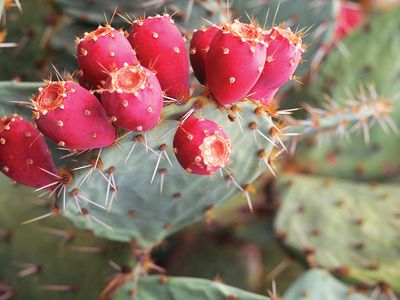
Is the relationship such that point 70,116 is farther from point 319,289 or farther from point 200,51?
point 319,289

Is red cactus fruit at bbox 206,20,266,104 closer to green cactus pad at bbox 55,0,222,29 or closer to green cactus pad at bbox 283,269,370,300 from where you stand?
green cactus pad at bbox 55,0,222,29

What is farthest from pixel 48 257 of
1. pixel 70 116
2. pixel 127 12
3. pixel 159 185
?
pixel 70 116

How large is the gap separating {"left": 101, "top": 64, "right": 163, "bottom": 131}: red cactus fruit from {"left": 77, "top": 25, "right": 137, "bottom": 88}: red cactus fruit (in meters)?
0.06

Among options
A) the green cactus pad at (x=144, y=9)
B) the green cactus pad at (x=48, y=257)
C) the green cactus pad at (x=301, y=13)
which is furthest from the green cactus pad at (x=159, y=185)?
the green cactus pad at (x=301, y=13)

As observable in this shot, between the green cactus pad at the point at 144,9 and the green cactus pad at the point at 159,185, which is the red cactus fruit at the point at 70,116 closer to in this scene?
the green cactus pad at the point at 159,185

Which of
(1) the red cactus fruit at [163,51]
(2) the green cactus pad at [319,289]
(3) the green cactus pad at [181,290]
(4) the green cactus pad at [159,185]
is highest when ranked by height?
(1) the red cactus fruit at [163,51]

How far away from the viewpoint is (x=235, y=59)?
110 cm

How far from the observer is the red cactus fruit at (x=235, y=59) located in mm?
1093

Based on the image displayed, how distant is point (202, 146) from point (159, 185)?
0.29 m

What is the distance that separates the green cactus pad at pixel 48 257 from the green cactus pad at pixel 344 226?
1.82 ft

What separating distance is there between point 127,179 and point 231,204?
0.97 metres

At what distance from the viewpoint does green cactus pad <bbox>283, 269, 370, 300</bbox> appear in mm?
1678

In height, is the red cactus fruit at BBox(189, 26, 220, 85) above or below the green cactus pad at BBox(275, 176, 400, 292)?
above

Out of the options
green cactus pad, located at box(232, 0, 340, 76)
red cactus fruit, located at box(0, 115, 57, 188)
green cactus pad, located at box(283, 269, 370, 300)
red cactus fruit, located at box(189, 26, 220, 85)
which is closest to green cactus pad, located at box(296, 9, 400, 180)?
green cactus pad, located at box(232, 0, 340, 76)
